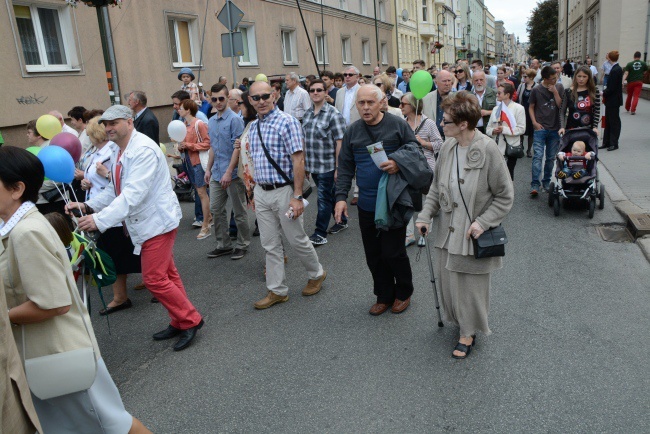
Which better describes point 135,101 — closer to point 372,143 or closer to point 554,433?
point 372,143

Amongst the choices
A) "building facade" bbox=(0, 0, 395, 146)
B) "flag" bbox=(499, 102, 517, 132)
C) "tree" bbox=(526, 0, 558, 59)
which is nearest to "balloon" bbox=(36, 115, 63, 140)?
"building facade" bbox=(0, 0, 395, 146)

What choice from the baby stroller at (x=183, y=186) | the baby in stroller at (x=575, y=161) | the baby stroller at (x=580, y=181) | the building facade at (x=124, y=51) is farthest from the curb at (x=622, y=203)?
the building facade at (x=124, y=51)

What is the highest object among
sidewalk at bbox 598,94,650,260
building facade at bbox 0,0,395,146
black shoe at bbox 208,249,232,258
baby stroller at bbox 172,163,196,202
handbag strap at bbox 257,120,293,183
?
building facade at bbox 0,0,395,146

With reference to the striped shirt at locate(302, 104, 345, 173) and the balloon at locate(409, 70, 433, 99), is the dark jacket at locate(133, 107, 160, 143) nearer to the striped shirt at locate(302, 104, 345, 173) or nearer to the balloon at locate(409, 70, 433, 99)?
the striped shirt at locate(302, 104, 345, 173)

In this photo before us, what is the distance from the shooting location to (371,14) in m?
34.3

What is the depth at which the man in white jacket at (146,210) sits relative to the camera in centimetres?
390

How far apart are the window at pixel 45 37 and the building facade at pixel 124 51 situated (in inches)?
0.8

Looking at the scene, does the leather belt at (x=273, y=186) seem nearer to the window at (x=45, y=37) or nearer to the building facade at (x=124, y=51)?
the building facade at (x=124, y=51)

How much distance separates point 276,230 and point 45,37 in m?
10.4

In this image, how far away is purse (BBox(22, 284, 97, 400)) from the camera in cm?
230

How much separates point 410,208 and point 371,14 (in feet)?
107

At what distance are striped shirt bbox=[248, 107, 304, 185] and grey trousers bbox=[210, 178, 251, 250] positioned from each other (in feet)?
5.75

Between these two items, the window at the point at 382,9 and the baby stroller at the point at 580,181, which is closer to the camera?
the baby stroller at the point at 580,181

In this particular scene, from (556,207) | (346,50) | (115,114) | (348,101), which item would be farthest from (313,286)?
(346,50)
